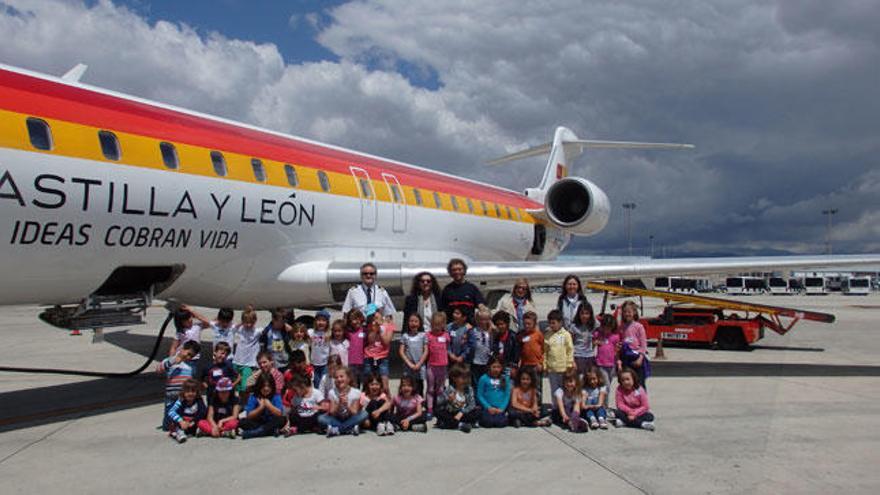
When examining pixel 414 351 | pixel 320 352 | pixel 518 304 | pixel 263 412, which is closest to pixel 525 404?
pixel 414 351

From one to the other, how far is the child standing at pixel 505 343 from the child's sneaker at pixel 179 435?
361 centimetres

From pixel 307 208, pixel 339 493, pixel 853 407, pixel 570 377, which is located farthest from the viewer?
pixel 307 208

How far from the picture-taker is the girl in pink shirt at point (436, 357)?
7.69 m

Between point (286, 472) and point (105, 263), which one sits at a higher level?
point (105, 263)

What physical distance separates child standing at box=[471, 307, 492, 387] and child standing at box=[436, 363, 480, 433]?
20.4 inches

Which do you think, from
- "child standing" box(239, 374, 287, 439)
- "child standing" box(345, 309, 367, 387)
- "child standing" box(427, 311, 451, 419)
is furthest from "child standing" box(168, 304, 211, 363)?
"child standing" box(427, 311, 451, 419)

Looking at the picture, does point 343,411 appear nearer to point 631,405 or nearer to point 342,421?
point 342,421

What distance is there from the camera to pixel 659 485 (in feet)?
17.1

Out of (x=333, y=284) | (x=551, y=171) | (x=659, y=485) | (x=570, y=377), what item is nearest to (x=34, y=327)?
(x=333, y=284)

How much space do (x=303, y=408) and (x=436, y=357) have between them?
162 cm

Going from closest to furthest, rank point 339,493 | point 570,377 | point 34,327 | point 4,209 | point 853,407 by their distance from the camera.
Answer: point 339,493
point 4,209
point 570,377
point 853,407
point 34,327

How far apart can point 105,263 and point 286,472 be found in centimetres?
374

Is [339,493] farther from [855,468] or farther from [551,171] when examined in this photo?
[551,171]

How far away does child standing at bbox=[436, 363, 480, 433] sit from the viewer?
7.24m
